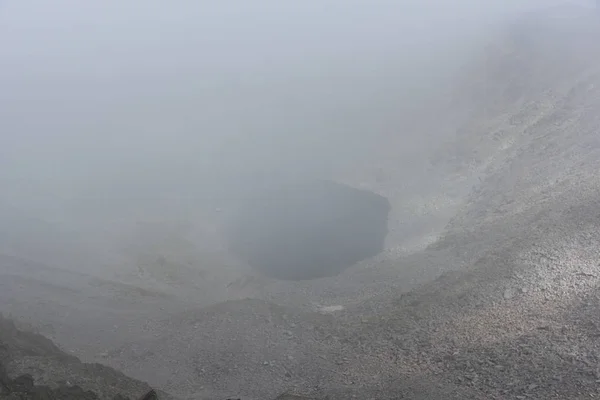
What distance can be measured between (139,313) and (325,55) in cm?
6667

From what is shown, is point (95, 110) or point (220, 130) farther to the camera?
point (95, 110)

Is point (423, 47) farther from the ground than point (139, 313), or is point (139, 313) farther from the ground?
point (423, 47)

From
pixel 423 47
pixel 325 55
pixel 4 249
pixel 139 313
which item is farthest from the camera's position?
pixel 325 55

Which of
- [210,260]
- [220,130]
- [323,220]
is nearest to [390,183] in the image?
[323,220]

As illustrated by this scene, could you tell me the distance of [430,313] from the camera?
22.7 m

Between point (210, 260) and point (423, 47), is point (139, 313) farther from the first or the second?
point (423, 47)

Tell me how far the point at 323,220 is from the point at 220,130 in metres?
25.5

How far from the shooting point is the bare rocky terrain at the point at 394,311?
57.9 feet

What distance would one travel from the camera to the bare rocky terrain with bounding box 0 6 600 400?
17.6 metres

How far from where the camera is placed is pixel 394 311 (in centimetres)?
2438

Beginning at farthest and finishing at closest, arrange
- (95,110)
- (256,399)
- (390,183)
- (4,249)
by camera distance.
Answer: (95,110) < (390,183) < (4,249) < (256,399)

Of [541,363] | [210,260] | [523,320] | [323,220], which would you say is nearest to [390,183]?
[323,220]

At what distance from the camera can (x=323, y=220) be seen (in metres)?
46.6

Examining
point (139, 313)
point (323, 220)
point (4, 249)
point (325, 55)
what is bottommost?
point (323, 220)
